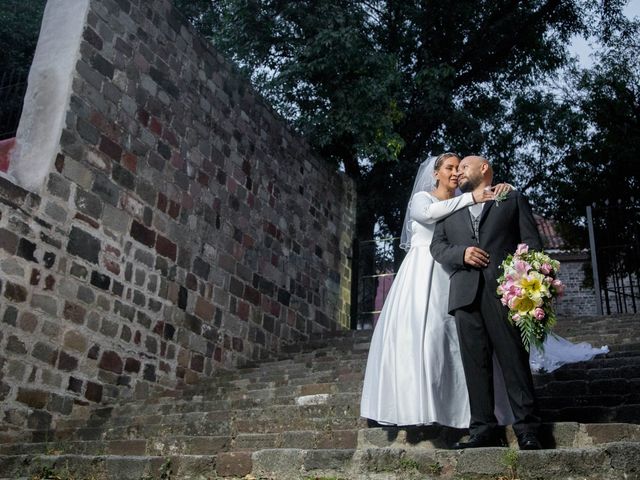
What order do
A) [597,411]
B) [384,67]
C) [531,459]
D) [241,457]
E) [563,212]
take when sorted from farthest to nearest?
[563,212]
[384,67]
[597,411]
[241,457]
[531,459]

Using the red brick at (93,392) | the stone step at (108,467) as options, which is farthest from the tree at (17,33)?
the stone step at (108,467)

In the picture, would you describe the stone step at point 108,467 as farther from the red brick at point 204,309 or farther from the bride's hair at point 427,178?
the red brick at point 204,309

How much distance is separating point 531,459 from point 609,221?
830 cm

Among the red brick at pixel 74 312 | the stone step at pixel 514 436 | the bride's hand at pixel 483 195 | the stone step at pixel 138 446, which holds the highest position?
the bride's hand at pixel 483 195

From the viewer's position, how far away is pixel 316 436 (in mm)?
4273

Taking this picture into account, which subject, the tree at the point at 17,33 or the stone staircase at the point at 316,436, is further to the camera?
the tree at the point at 17,33

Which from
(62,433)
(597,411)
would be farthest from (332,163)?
(597,411)

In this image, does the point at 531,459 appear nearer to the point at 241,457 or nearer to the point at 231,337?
the point at 241,457

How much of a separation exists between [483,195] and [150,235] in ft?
14.1

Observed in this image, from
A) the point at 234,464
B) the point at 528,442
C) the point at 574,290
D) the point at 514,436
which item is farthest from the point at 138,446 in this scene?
the point at 574,290

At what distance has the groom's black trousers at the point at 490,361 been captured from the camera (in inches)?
141

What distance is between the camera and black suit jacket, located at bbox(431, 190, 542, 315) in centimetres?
391

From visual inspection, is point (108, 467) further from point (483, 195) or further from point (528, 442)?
point (483, 195)

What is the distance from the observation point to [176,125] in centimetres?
831
